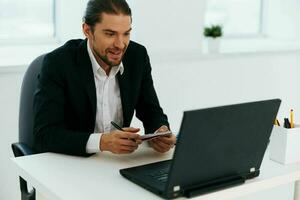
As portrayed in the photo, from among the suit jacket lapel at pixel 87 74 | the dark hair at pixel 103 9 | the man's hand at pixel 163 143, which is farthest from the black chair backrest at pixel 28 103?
the man's hand at pixel 163 143

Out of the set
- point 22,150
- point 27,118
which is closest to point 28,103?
point 27,118

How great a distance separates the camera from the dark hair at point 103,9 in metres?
1.97

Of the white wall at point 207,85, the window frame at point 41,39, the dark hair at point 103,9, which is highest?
the dark hair at point 103,9

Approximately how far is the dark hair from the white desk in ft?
1.72

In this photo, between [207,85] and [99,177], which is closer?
[99,177]

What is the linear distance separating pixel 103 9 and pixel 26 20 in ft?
4.21

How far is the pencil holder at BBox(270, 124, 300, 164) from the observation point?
66.3 inches

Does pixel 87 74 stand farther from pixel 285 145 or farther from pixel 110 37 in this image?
pixel 285 145

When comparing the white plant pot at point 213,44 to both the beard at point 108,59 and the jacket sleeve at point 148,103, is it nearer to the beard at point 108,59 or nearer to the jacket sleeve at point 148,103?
the jacket sleeve at point 148,103

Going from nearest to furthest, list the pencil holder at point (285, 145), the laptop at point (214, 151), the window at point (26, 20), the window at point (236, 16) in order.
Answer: the laptop at point (214, 151) → the pencil holder at point (285, 145) → the window at point (26, 20) → the window at point (236, 16)

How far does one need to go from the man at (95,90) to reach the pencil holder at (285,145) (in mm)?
348

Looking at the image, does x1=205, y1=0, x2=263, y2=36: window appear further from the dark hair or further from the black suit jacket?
the dark hair

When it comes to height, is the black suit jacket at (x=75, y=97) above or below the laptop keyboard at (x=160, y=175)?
above

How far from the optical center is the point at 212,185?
1492 millimetres
